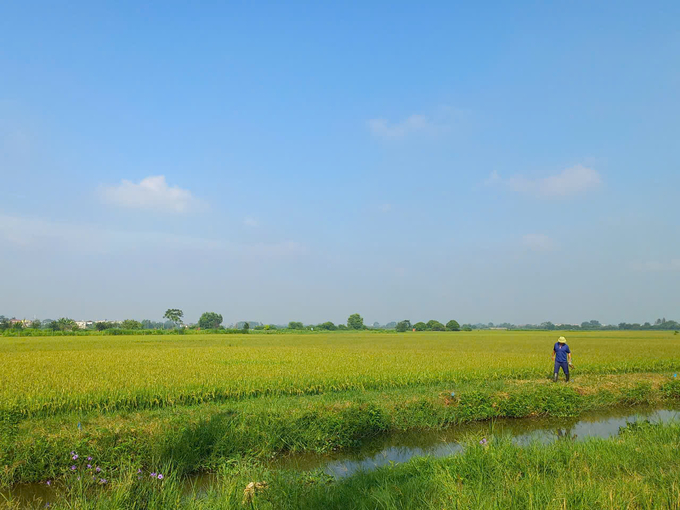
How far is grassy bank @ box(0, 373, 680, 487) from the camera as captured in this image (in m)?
7.04

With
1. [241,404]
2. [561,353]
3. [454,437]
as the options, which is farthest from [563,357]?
[241,404]

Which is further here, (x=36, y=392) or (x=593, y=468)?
(x=36, y=392)

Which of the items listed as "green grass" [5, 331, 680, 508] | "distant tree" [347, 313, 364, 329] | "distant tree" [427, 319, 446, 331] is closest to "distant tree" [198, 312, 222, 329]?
"distant tree" [347, 313, 364, 329]

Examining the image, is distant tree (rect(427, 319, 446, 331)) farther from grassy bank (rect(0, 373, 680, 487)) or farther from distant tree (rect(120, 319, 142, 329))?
grassy bank (rect(0, 373, 680, 487))

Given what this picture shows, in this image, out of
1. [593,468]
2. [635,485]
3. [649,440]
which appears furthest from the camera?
[649,440]

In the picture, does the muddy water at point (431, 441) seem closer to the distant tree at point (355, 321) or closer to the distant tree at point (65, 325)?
the distant tree at point (65, 325)

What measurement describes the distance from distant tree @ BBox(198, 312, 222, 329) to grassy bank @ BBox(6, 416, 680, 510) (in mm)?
154029

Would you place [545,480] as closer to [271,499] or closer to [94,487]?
[271,499]

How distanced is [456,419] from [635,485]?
6191 millimetres

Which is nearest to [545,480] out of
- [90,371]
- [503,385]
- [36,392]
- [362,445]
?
[362,445]

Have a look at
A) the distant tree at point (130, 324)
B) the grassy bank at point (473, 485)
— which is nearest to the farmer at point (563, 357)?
the grassy bank at point (473, 485)

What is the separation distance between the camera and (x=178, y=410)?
9.91 metres

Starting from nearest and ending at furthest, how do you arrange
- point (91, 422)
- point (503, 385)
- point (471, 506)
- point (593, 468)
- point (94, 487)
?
point (471, 506), point (593, 468), point (94, 487), point (91, 422), point (503, 385)

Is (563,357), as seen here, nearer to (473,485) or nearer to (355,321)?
(473,485)
